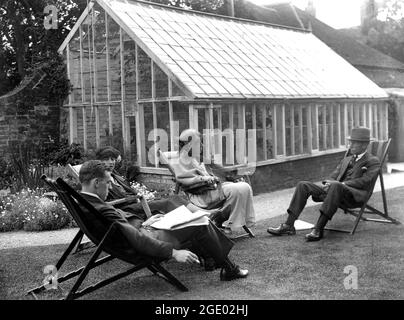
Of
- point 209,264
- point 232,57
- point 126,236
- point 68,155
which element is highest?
point 232,57

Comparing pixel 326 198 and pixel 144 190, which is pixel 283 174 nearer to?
pixel 144 190

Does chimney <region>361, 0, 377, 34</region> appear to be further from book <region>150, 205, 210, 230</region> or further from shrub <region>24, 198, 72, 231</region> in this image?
book <region>150, 205, 210, 230</region>

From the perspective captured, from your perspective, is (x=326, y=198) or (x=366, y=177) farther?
(x=366, y=177)

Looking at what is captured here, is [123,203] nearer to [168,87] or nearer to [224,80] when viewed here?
[168,87]

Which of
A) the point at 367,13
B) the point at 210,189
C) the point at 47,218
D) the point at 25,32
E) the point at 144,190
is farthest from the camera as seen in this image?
the point at 367,13

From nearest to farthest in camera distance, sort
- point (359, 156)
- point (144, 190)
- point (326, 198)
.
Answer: point (326, 198)
point (359, 156)
point (144, 190)

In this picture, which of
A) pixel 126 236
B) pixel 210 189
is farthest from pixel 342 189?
pixel 126 236

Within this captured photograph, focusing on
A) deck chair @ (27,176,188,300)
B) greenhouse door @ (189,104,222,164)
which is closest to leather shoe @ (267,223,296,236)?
deck chair @ (27,176,188,300)

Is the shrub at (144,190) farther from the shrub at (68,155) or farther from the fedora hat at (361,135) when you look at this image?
the fedora hat at (361,135)

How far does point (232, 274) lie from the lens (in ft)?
16.0

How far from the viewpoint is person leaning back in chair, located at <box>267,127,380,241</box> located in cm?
653

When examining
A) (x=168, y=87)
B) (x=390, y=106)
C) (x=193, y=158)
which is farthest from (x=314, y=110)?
(x=193, y=158)

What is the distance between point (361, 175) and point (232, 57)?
18.9 ft

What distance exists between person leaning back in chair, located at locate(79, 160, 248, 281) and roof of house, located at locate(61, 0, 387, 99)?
16.6ft
